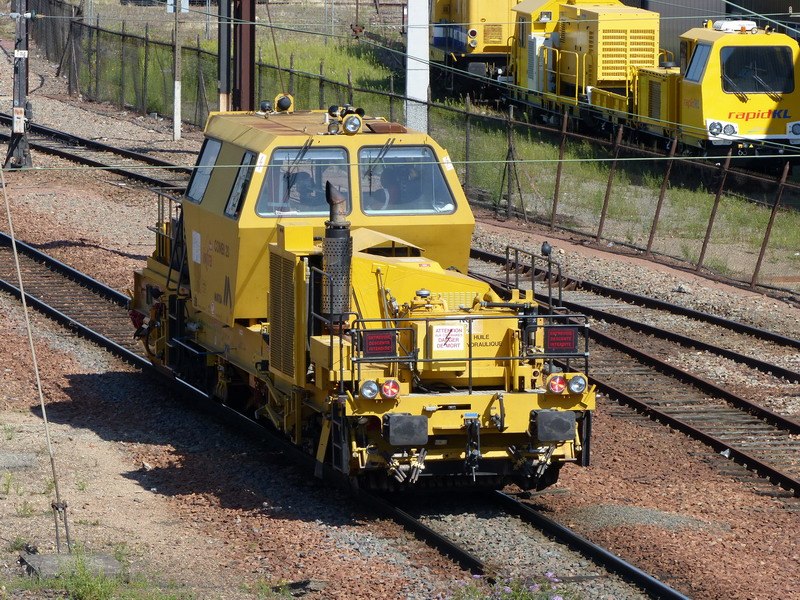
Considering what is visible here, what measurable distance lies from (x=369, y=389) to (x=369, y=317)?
3.76 feet

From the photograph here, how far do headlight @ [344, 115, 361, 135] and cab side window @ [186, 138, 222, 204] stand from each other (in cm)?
144

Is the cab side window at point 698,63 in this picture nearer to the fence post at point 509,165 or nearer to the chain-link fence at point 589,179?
the chain-link fence at point 589,179

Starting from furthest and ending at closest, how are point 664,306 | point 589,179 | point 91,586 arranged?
point 589,179 < point 664,306 < point 91,586

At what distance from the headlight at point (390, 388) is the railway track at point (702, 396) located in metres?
3.83

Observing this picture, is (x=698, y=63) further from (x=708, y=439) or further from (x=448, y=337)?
(x=448, y=337)

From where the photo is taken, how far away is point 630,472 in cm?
1195

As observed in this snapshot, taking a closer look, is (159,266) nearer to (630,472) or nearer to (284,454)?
(284,454)

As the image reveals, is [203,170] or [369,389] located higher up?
[203,170]

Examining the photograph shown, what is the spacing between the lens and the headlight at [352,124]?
1176 cm

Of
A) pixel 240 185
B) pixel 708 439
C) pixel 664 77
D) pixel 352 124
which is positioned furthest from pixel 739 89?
pixel 240 185

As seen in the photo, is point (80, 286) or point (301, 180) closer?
point (301, 180)

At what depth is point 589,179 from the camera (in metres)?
28.9

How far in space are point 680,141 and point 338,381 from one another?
857 inches

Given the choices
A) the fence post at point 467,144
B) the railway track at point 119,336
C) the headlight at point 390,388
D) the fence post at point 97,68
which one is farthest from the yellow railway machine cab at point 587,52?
the headlight at point 390,388
